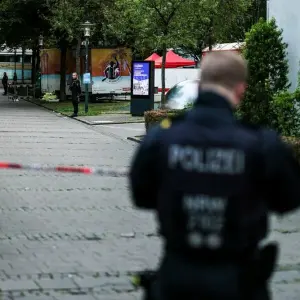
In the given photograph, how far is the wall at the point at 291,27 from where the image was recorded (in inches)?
593

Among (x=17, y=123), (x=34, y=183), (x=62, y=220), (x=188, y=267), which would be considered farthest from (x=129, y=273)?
(x=17, y=123)

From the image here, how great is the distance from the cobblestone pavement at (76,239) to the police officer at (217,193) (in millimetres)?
3038

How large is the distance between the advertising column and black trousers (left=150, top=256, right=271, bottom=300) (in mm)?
25839

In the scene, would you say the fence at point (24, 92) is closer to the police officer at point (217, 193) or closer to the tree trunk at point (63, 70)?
the tree trunk at point (63, 70)

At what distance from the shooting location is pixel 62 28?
39375 mm

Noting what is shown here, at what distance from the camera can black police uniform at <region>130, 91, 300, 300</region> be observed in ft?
9.82

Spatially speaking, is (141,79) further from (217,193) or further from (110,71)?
(217,193)

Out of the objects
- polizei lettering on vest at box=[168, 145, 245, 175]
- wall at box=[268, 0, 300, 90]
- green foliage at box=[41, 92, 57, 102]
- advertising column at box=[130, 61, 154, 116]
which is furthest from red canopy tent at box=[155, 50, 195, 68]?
polizei lettering on vest at box=[168, 145, 245, 175]

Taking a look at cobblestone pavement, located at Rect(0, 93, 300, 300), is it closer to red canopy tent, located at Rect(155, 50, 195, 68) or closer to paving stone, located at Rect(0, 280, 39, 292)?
paving stone, located at Rect(0, 280, 39, 292)

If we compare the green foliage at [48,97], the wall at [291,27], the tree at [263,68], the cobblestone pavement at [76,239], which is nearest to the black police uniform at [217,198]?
the cobblestone pavement at [76,239]

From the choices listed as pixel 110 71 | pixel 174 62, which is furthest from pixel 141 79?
pixel 110 71

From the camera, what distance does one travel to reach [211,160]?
301 cm

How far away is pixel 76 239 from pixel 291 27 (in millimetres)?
8674

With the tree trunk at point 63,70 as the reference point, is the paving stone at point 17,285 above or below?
below
